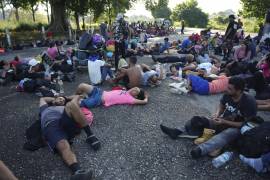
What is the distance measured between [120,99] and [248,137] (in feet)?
10.6

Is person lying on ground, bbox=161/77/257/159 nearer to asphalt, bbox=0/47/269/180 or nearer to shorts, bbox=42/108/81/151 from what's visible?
asphalt, bbox=0/47/269/180

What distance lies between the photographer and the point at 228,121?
14.8 ft

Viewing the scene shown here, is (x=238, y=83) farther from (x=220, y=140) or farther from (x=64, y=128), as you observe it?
(x=64, y=128)

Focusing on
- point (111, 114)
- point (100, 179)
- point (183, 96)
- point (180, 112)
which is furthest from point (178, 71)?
point (100, 179)

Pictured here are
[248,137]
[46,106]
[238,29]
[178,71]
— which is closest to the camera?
[248,137]

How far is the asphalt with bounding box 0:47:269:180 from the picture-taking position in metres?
4.02

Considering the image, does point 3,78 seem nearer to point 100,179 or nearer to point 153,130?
point 153,130

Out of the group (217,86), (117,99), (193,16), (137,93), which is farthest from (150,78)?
(193,16)

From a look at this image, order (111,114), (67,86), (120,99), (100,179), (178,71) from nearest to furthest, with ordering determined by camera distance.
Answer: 1. (100,179)
2. (111,114)
3. (120,99)
4. (67,86)
5. (178,71)

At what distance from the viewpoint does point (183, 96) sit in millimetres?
7543

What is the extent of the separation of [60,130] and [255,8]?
34490 millimetres

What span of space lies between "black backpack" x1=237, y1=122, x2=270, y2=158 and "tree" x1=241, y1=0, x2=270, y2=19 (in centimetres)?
3250

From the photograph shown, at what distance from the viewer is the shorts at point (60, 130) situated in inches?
173

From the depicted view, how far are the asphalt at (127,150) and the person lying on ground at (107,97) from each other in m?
0.16
